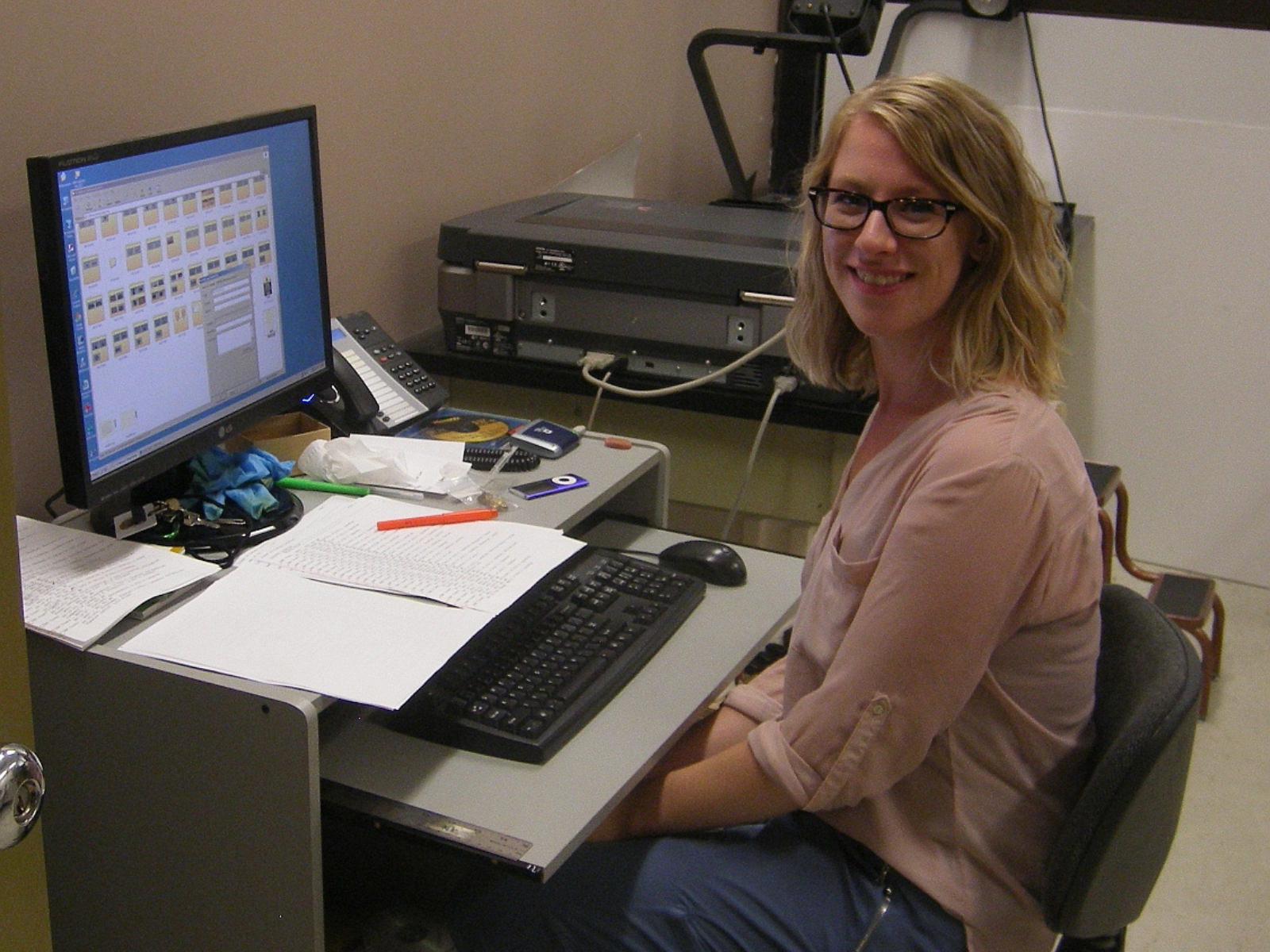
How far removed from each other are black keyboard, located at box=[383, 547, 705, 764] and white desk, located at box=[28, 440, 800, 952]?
0.9 inches

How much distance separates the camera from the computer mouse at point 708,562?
1575 millimetres

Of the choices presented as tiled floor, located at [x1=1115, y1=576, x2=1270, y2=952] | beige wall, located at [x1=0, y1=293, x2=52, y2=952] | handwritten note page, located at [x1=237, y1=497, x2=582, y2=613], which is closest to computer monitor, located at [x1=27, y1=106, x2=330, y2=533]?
handwritten note page, located at [x1=237, y1=497, x2=582, y2=613]

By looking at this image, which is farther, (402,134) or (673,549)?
(402,134)

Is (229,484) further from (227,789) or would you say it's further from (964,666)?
(964,666)

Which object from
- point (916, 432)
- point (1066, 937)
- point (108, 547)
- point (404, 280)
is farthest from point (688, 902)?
point (404, 280)

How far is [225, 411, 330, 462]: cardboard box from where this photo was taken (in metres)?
1.58

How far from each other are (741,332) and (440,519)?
0.60 meters

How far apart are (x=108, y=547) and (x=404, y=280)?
0.90 meters

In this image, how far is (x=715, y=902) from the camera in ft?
3.94

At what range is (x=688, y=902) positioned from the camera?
121cm

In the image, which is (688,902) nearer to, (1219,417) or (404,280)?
(404,280)

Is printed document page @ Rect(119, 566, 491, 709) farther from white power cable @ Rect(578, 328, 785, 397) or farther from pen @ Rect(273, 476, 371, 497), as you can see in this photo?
white power cable @ Rect(578, 328, 785, 397)

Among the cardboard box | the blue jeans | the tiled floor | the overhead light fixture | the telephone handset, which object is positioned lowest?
the tiled floor

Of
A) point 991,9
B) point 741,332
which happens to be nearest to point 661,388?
point 741,332
